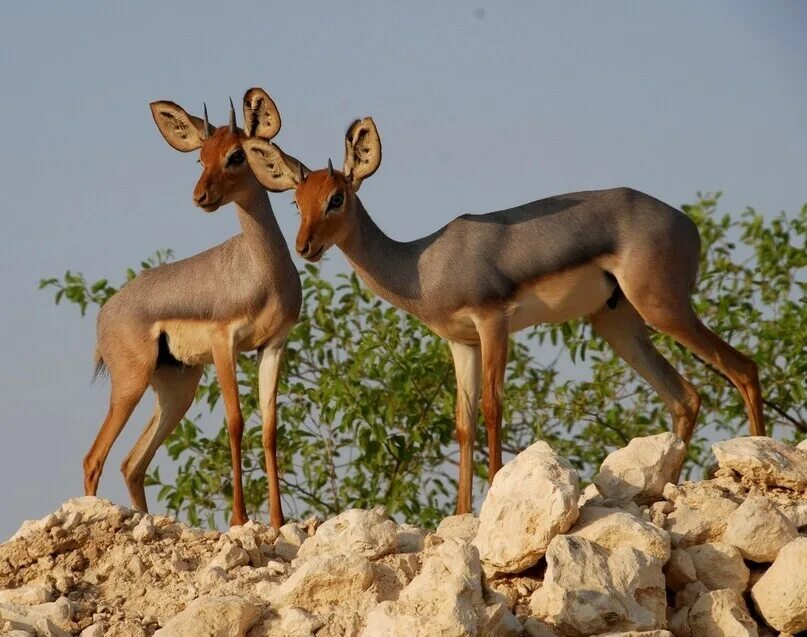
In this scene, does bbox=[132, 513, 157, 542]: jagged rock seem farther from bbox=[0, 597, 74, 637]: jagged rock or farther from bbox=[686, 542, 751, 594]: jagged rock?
bbox=[686, 542, 751, 594]: jagged rock

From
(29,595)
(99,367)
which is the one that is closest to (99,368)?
(99,367)

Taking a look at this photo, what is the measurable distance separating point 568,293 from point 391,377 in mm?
2326

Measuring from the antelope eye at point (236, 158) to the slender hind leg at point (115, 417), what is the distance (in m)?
1.60

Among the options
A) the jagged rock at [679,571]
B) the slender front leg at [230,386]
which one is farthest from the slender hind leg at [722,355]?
the jagged rock at [679,571]

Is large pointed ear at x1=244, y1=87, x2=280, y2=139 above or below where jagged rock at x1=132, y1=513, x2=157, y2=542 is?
above

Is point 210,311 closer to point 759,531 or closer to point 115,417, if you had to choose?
point 115,417

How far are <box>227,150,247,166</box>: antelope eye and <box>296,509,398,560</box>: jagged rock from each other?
3.63 m

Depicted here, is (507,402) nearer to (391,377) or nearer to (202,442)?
(391,377)

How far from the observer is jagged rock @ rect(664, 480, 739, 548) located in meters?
7.77

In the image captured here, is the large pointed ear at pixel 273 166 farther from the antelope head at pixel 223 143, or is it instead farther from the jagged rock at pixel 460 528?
the jagged rock at pixel 460 528

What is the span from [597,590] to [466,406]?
158 inches

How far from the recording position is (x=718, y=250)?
532 inches

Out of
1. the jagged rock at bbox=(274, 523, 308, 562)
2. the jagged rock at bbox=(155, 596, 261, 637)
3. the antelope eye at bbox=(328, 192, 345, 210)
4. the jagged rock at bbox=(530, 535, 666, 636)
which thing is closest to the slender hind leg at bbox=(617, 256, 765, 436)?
the antelope eye at bbox=(328, 192, 345, 210)

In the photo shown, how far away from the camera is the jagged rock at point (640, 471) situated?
8250 mm
